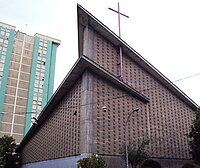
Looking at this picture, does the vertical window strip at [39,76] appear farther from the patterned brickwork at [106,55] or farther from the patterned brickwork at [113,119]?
the patterned brickwork at [113,119]

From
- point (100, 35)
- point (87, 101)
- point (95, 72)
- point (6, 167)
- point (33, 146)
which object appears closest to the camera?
point (87, 101)

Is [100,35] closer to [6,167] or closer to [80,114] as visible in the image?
[80,114]

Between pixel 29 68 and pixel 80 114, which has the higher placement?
pixel 29 68

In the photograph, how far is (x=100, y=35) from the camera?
29422 mm

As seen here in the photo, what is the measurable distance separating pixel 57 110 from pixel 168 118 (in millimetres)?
14489

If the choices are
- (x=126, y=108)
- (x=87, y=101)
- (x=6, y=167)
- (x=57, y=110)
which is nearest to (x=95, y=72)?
(x=87, y=101)

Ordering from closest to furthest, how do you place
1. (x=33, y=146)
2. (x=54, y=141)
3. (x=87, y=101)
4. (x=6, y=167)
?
1. (x=87, y=101)
2. (x=54, y=141)
3. (x=33, y=146)
4. (x=6, y=167)

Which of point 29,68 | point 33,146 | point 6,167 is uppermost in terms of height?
point 29,68

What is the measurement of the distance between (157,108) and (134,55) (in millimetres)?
7259

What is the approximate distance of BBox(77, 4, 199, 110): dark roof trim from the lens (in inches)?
1101

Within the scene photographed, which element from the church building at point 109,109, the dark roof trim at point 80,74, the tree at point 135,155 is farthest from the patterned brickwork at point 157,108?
the tree at point 135,155

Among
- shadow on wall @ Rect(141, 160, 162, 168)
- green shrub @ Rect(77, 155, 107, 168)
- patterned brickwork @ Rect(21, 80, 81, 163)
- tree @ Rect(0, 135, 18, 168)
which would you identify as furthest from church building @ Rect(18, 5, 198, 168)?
tree @ Rect(0, 135, 18, 168)

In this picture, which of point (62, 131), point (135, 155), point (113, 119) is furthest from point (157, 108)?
point (62, 131)

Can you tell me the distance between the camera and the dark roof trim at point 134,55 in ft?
91.8
